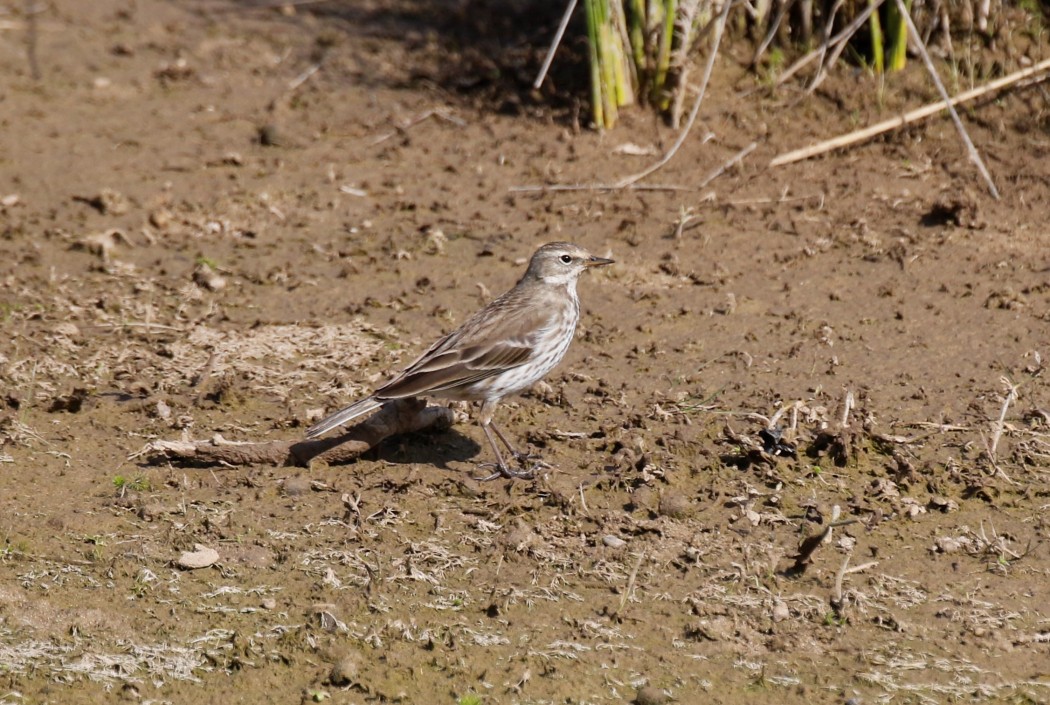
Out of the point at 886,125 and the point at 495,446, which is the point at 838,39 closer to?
the point at 886,125

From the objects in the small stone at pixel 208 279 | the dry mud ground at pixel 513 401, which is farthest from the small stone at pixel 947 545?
the small stone at pixel 208 279

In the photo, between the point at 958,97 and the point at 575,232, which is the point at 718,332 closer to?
the point at 575,232

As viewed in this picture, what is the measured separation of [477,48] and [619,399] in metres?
5.87

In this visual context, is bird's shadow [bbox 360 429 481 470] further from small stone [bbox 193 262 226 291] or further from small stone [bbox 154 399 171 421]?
small stone [bbox 193 262 226 291]

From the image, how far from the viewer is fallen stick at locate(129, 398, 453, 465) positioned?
23.8ft

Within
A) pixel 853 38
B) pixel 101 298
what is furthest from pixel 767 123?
pixel 101 298

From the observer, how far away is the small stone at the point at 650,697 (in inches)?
223

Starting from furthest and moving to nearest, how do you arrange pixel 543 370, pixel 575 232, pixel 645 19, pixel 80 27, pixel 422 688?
pixel 80 27
pixel 645 19
pixel 575 232
pixel 543 370
pixel 422 688

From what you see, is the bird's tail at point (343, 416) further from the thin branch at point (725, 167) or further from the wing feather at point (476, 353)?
the thin branch at point (725, 167)

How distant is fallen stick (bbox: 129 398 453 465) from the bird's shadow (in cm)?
8

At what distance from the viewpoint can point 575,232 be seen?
9.99 meters

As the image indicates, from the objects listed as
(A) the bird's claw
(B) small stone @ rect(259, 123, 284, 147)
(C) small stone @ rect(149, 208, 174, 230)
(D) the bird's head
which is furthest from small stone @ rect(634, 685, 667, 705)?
(B) small stone @ rect(259, 123, 284, 147)

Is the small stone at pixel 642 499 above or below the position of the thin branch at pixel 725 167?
below

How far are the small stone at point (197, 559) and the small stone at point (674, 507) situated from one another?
2.25m
